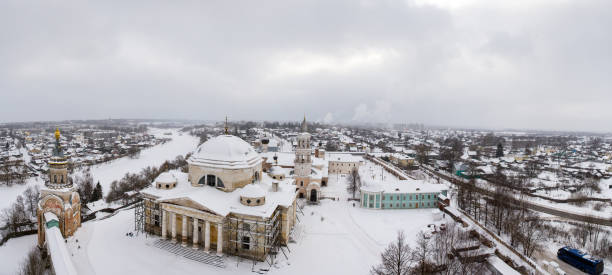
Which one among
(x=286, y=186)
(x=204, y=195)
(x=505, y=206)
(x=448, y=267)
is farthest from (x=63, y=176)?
(x=505, y=206)

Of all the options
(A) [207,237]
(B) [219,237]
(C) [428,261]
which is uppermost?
(B) [219,237]

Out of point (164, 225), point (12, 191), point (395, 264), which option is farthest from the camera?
point (12, 191)

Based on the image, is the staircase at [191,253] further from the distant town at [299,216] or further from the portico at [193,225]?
the portico at [193,225]

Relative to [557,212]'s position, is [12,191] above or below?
below

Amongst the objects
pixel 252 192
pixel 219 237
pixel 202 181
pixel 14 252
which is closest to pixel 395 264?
pixel 252 192

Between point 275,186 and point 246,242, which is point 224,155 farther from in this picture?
point 246,242

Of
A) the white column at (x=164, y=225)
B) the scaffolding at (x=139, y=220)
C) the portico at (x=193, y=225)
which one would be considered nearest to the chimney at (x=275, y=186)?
the portico at (x=193, y=225)

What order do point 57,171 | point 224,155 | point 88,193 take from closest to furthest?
point 57,171, point 224,155, point 88,193

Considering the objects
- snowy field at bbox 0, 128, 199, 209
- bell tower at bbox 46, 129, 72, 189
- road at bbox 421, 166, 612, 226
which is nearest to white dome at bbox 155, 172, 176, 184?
bell tower at bbox 46, 129, 72, 189
